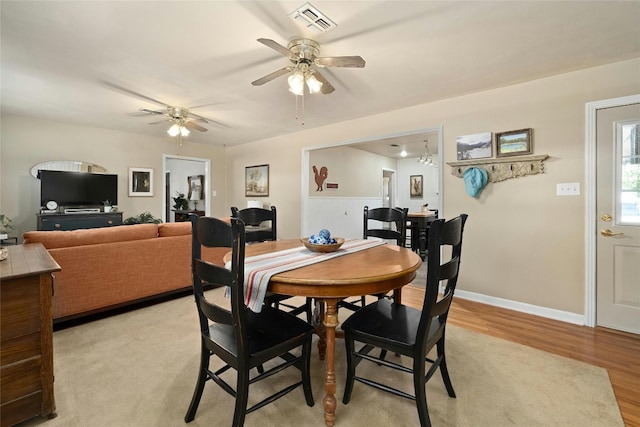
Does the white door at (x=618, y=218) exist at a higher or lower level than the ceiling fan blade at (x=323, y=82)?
lower

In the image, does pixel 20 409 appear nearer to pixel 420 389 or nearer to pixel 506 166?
pixel 420 389

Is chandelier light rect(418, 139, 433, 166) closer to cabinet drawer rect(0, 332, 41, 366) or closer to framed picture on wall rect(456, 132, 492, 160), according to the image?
framed picture on wall rect(456, 132, 492, 160)

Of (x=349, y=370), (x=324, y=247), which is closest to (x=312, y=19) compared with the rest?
(x=324, y=247)

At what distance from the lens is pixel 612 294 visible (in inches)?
99.4

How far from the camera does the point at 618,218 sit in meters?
2.50

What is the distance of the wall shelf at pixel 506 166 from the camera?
112 inches

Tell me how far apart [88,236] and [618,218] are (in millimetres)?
4722

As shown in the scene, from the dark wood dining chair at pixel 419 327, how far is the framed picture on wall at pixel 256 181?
446 centimetres

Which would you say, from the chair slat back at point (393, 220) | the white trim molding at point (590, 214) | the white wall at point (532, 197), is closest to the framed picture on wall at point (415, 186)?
the white wall at point (532, 197)

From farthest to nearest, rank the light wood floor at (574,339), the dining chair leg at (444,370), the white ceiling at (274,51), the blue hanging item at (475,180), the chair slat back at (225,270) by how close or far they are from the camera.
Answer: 1. the blue hanging item at (475,180)
2. the white ceiling at (274,51)
3. the light wood floor at (574,339)
4. the dining chair leg at (444,370)
5. the chair slat back at (225,270)

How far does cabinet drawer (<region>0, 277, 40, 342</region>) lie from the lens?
4.31 feet

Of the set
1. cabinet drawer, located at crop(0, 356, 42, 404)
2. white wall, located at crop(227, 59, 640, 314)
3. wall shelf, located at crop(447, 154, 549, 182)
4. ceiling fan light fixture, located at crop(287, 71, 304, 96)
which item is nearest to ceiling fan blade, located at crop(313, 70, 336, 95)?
ceiling fan light fixture, located at crop(287, 71, 304, 96)

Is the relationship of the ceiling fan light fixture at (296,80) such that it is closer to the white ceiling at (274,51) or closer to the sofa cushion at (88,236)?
the white ceiling at (274,51)

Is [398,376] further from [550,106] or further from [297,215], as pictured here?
[297,215]
